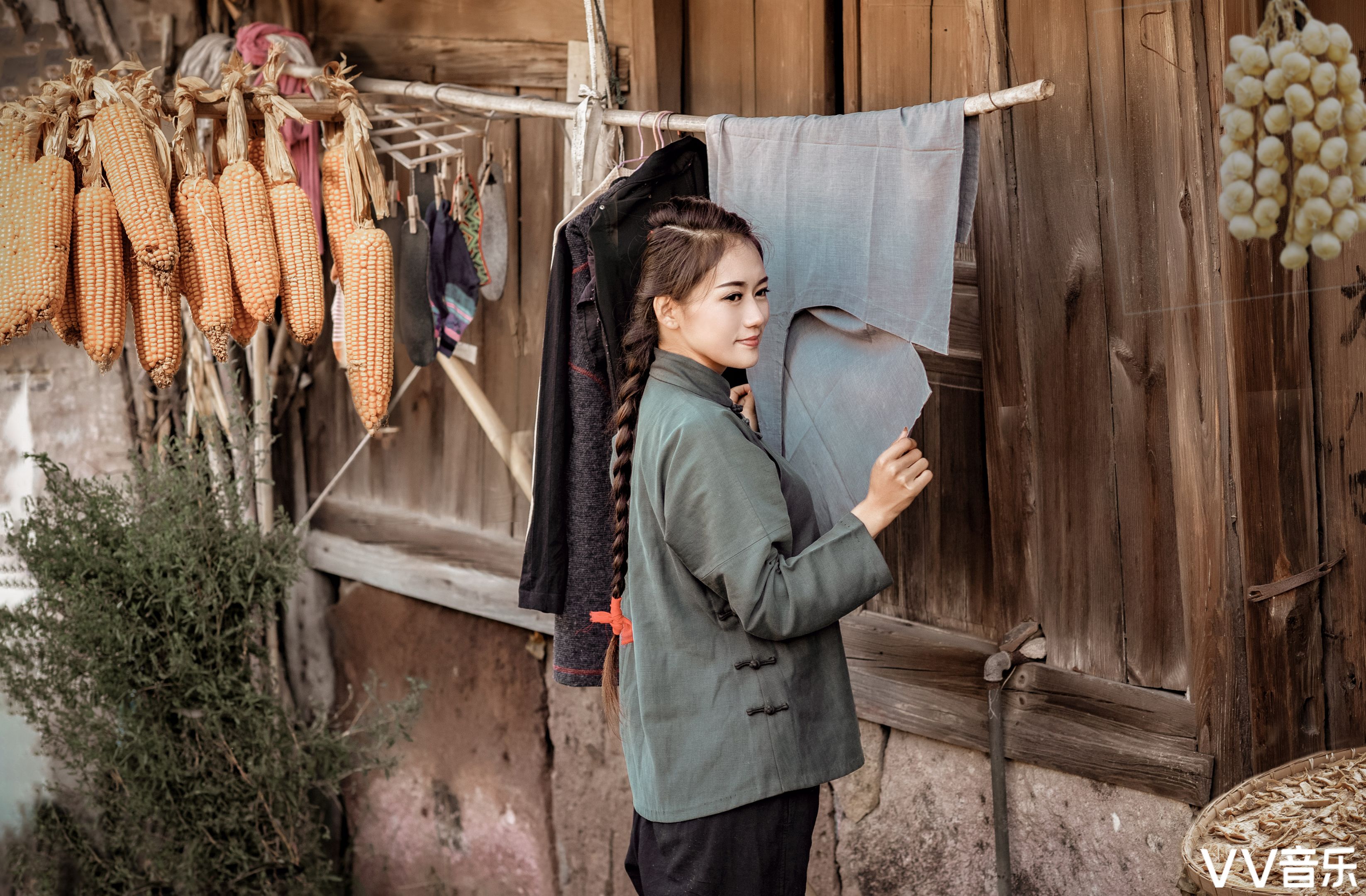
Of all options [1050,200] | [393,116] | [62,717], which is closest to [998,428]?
[1050,200]

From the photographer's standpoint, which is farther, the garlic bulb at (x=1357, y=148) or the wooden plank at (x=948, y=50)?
the wooden plank at (x=948, y=50)

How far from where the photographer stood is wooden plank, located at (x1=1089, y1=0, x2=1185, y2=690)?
7.03ft

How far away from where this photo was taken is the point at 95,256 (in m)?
2.30

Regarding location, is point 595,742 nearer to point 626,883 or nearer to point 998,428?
point 626,883

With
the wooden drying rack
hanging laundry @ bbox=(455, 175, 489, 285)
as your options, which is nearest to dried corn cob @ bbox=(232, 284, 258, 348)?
the wooden drying rack

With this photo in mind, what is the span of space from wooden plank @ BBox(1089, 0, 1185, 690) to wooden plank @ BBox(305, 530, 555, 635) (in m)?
1.87

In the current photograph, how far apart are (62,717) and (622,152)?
227 centimetres

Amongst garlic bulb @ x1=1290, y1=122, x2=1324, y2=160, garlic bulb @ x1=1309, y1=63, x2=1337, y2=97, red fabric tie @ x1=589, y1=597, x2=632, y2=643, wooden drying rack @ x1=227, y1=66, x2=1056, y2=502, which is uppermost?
wooden drying rack @ x1=227, y1=66, x2=1056, y2=502

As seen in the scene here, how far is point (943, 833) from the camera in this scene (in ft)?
9.09

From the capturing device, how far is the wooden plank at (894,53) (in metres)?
2.57

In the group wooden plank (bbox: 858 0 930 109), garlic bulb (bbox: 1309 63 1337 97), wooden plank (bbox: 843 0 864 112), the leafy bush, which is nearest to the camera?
garlic bulb (bbox: 1309 63 1337 97)

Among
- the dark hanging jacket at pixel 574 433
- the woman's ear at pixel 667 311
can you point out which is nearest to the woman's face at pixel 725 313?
the woman's ear at pixel 667 311

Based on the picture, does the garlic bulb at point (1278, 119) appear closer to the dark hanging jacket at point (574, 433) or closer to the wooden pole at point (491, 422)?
the dark hanging jacket at point (574, 433)

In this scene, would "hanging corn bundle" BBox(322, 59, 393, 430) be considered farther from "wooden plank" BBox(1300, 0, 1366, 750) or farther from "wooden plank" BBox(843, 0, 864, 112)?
"wooden plank" BBox(1300, 0, 1366, 750)
